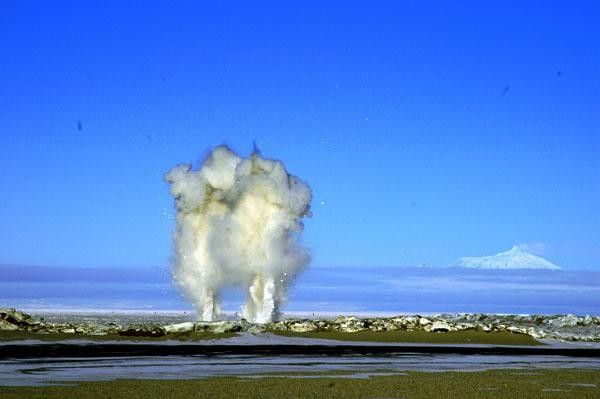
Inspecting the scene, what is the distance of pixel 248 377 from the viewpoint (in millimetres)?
28969

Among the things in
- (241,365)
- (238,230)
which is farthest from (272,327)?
(241,365)

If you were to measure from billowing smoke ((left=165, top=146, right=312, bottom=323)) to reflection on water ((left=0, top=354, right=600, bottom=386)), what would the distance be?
23.9 m

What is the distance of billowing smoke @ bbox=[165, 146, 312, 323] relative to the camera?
63.2 metres

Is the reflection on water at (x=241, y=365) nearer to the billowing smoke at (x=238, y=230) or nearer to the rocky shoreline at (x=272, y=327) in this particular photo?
the rocky shoreline at (x=272, y=327)

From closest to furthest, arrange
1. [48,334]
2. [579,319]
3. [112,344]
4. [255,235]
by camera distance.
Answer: [112,344] → [48,334] → [255,235] → [579,319]

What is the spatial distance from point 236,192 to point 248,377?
3722cm

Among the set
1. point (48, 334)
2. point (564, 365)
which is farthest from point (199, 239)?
point (564, 365)

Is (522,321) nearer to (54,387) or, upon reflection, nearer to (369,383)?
(369,383)

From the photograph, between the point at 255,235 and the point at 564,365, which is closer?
the point at 564,365

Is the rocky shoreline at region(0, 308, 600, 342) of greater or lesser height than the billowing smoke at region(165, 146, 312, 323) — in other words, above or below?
below

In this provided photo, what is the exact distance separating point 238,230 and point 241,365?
1211 inches

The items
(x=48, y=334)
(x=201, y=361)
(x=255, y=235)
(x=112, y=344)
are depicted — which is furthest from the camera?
(x=255, y=235)

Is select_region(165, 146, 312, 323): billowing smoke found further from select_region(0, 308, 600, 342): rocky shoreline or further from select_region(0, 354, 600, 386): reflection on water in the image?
select_region(0, 354, 600, 386): reflection on water

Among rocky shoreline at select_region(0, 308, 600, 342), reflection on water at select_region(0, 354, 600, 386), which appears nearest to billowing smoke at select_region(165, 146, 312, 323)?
rocky shoreline at select_region(0, 308, 600, 342)
